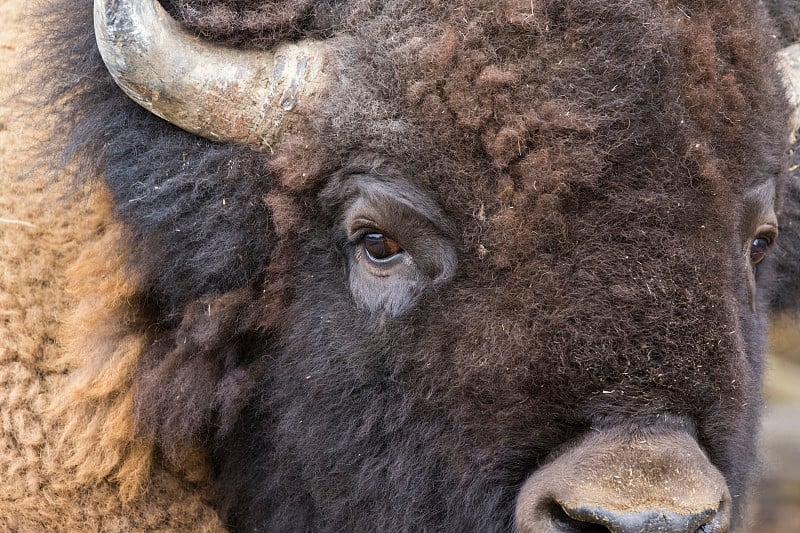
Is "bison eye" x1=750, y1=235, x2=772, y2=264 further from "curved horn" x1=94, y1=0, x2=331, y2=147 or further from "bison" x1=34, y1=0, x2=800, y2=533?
"curved horn" x1=94, y1=0, x2=331, y2=147

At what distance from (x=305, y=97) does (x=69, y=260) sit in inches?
48.3

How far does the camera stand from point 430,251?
2842 millimetres

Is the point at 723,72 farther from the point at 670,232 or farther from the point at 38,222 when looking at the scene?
the point at 38,222

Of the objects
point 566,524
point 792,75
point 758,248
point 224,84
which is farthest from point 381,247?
point 792,75

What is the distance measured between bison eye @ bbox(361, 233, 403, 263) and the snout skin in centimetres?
83

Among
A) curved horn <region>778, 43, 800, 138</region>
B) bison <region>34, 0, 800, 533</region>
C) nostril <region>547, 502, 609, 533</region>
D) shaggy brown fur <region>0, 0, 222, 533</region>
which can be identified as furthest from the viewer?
curved horn <region>778, 43, 800, 138</region>

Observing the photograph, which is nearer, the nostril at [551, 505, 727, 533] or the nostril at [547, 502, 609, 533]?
the nostril at [551, 505, 727, 533]

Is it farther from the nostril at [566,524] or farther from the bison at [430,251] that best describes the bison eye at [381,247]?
the nostril at [566,524]

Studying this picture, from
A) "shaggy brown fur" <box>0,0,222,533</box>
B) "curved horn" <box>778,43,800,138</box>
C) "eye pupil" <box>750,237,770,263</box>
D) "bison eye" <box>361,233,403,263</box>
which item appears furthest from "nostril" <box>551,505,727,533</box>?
"curved horn" <box>778,43,800,138</box>

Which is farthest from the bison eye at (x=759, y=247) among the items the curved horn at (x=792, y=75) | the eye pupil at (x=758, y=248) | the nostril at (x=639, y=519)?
the nostril at (x=639, y=519)

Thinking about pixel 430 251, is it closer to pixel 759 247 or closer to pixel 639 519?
pixel 639 519

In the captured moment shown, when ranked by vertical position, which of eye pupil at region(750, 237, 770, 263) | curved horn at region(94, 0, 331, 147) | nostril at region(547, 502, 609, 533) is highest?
curved horn at region(94, 0, 331, 147)

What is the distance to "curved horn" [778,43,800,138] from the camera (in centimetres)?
360

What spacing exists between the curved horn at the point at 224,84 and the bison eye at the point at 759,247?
67.9 inches
